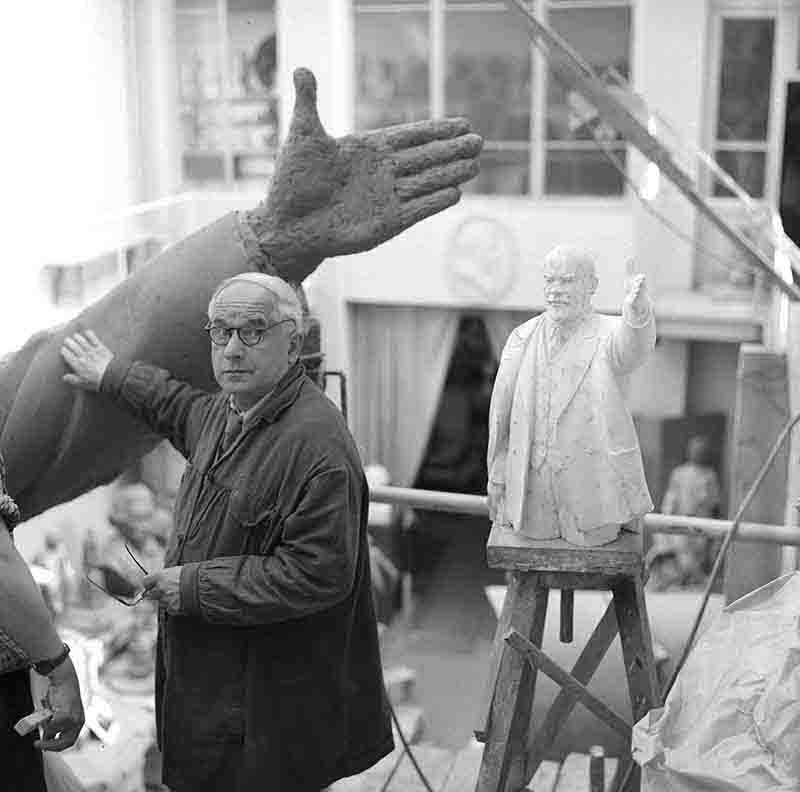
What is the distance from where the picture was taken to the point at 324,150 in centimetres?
263

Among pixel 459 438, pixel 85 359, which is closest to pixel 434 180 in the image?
pixel 85 359

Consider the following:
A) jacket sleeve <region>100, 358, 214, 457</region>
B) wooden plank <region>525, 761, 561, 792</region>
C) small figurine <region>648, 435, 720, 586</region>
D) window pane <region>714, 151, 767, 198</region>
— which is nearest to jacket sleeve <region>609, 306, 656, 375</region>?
jacket sleeve <region>100, 358, 214, 457</region>

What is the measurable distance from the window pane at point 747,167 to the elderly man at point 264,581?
719 centimetres

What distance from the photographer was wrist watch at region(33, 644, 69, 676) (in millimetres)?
2316

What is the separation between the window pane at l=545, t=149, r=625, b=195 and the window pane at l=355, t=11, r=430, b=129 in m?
1.11

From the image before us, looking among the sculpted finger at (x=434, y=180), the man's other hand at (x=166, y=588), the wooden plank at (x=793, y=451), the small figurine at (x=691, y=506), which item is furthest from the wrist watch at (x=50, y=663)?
the small figurine at (x=691, y=506)

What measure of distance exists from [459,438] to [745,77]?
3581mm

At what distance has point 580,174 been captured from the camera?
9430 millimetres

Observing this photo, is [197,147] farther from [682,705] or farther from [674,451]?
[682,705]

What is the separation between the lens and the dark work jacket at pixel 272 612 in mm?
2342

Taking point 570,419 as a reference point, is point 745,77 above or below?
above

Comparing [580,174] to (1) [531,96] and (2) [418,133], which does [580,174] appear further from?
(2) [418,133]

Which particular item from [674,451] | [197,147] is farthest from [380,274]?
[674,451]

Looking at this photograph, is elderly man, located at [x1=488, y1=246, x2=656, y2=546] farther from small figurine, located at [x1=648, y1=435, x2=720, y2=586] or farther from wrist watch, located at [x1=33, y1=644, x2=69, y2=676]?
small figurine, located at [x1=648, y1=435, x2=720, y2=586]
